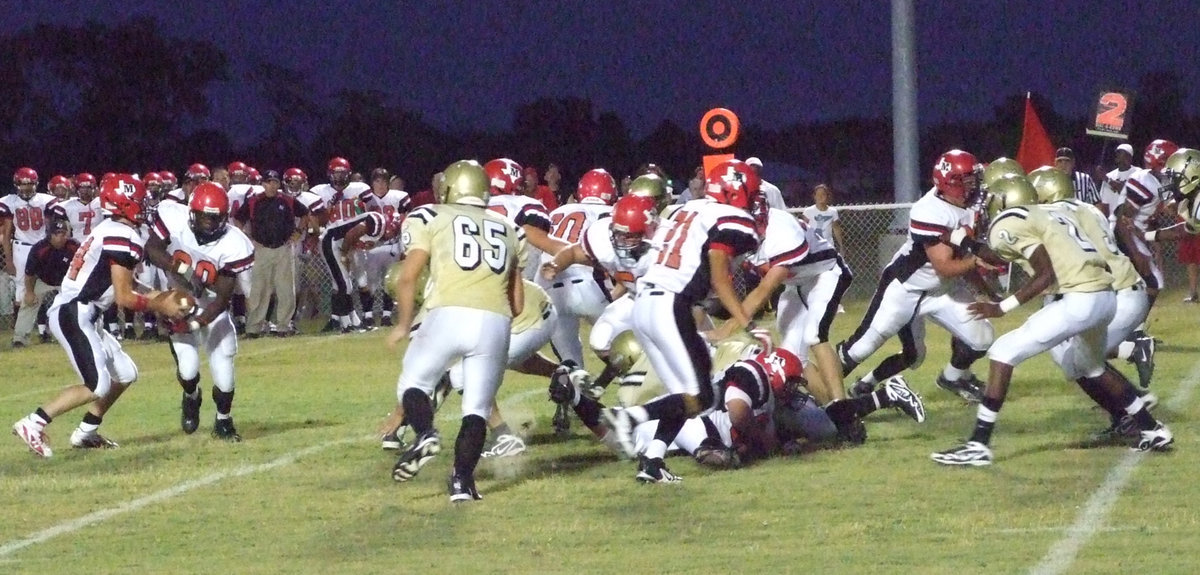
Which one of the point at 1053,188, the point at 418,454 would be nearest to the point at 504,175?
the point at 418,454

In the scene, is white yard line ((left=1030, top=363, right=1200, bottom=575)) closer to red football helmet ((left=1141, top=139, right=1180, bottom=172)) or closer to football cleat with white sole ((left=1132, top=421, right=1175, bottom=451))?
football cleat with white sole ((left=1132, top=421, right=1175, bottom=451))

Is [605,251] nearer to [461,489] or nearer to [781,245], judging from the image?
[781,245]

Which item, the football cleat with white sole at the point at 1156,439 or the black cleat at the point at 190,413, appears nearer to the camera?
the football cleat with white sole at the point at 1156,439

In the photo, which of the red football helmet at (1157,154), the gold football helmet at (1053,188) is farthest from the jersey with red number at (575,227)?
the red football helmet at (1157,154)

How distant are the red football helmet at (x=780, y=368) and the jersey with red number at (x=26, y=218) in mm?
11663

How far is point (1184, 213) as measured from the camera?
11.0 metres

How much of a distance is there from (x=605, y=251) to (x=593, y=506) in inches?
82.3

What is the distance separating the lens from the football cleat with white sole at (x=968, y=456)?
7.71m

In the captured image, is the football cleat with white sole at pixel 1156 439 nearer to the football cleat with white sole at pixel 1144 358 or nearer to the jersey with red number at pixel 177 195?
the football cleat with white sole at pixel 1144 358

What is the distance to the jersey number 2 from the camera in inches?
277

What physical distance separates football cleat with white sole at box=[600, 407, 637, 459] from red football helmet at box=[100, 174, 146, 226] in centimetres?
287

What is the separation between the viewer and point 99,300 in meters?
8.95

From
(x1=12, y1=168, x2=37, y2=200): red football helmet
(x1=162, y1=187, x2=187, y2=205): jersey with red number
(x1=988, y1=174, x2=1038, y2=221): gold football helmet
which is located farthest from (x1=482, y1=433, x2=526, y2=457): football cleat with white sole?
(x1=12, y1=168, x2=37, y2=200): red football helmet

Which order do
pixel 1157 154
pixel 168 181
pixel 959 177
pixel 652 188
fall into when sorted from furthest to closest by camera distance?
1. pixel 168 181
2. pixel 1157 154
3. pixel 652 188
4. pixel 959 177
